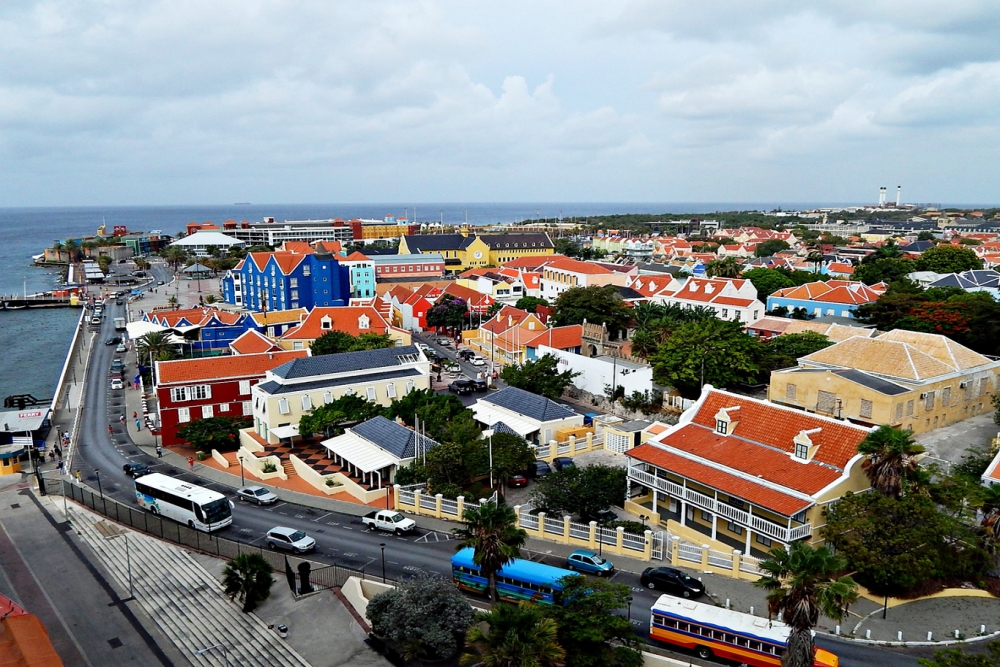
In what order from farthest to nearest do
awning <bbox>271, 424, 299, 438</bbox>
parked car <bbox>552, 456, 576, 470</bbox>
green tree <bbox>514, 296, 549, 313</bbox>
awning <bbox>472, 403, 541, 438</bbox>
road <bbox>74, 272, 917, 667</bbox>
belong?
green tree <bbox>514, 296, 549, 313</bbox> < awning <bbox>271, 424, 299, 438</bbox> < awning <bbox>472, 403, 541, 438</bbox> < parked car <bbox>552, 456, 576, 470</bbox> < road <bbox>74, 272, 917, 667</bbox>

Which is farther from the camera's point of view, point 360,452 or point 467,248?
point 467,248

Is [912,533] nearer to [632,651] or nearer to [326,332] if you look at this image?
[632,651]

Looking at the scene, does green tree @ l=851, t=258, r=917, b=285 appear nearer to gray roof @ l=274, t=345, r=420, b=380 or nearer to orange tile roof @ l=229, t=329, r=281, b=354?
gray roof @ l=274, t=345, r=420, b=380

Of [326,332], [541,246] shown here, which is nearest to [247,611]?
[326,332]

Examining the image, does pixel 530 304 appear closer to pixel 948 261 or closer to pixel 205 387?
pixel 205 387

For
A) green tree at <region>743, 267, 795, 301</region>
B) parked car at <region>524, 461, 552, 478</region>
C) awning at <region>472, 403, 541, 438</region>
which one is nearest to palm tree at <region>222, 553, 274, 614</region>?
parked car at <region>524, 461, 552, 478</region>

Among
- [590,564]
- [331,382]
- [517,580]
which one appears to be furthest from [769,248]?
[517,580]

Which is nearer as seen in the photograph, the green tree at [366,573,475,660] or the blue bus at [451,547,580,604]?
the green tree at [366,573,475,660]
